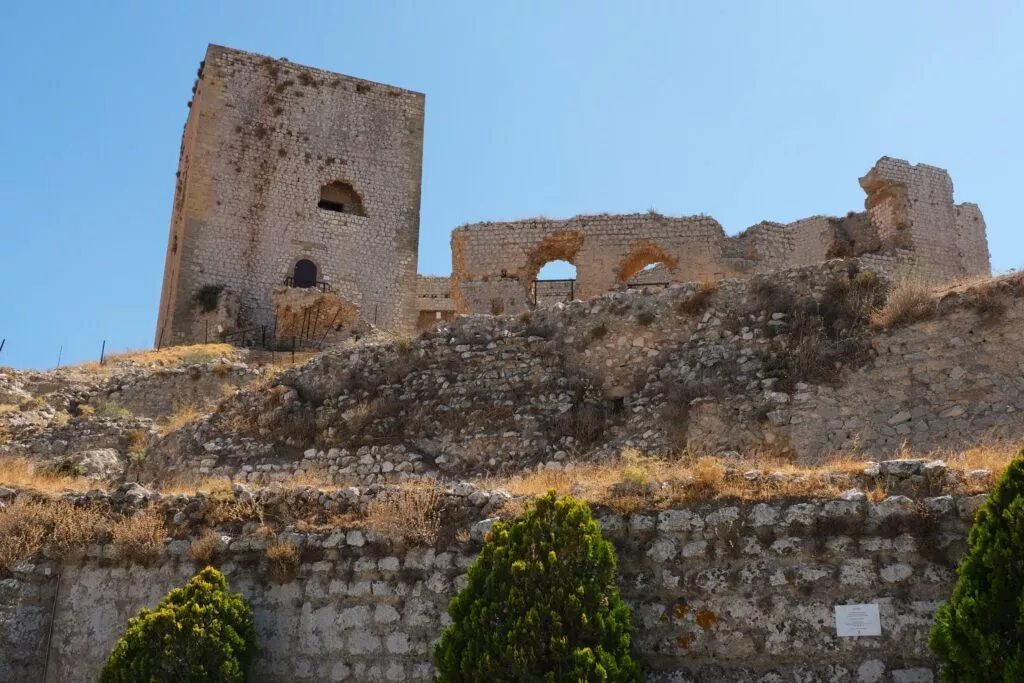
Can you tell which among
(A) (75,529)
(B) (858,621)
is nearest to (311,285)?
(A) (75,529)

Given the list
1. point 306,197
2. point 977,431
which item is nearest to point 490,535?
point 977,431

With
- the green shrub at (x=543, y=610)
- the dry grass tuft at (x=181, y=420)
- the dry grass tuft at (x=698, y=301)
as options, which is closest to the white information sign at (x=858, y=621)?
the green shrub at (x=543, y=610)

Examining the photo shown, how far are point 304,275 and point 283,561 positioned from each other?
21101mm

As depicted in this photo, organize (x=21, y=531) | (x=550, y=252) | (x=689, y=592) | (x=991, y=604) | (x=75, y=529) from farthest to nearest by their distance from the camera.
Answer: (x=550, y=252), (x=21, y=531), (x=75, y=529), (x=689, y=592), (x=991, y=604)

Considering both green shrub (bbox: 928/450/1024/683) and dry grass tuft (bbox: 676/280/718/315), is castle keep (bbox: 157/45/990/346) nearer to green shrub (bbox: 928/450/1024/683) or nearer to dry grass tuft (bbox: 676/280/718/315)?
dry grass tuft (bbox: 676/280/718/315)

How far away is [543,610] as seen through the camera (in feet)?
17.6

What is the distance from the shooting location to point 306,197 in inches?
1086

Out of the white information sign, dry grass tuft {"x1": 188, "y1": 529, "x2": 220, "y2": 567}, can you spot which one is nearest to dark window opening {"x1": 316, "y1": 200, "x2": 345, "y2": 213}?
dry grass tuft {"x1": 188, "y1": 529, "x2": 220, "y2": 567}

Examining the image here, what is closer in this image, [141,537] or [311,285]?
[141,537]

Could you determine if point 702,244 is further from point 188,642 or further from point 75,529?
point 188,642

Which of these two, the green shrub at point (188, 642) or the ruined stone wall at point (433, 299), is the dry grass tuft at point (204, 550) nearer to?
the green shrub at point (188, 642)

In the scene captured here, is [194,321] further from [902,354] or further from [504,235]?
[902,354]

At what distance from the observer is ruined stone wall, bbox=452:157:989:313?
65.2 ft

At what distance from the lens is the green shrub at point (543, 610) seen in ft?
17.3
